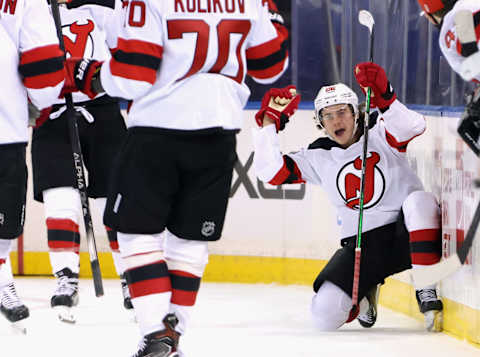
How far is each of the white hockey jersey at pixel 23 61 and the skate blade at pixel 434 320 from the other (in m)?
1.43

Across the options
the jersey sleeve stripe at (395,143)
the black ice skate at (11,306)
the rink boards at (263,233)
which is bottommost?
the rink boards at (263,233)

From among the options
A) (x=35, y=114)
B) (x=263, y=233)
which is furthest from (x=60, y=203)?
(x=263, y=233)

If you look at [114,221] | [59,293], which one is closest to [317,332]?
[59,293]

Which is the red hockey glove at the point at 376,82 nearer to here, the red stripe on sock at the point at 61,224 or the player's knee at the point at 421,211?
the player's knee at the point at 421,211

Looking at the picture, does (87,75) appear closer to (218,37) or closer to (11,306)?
(218,37)

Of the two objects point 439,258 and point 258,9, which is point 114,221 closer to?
point 258,9

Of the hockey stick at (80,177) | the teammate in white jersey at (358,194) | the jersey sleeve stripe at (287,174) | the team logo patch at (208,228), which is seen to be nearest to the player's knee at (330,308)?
the teammate in white jersey at (358,194)

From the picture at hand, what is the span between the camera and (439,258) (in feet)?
10.7

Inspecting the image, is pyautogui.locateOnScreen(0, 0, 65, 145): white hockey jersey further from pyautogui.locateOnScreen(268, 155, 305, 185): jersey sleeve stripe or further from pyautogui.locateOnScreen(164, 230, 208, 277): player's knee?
pyautogui.locateOnScreen(268, 155, 305, 185): jersey sleeve stripe

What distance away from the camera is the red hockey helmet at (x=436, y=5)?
2484 mm

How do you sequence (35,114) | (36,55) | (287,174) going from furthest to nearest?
(287,174)
(35,114)
(36,55)

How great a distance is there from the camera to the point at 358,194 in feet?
11.4

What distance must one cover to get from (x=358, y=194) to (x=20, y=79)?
4.12 feet

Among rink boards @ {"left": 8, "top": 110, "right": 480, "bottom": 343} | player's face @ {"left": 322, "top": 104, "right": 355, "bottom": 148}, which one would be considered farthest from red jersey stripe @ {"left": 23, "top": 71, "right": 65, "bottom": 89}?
rink boards @ {"left": 8, "top": 110, "right": 480, "bottom": 343}
